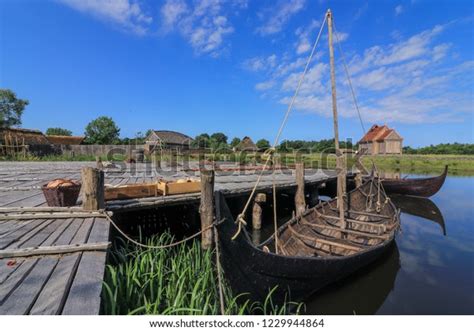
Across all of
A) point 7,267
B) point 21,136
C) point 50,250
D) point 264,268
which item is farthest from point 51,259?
point 21,136

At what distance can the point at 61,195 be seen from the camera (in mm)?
5258

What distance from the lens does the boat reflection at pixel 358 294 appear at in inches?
201

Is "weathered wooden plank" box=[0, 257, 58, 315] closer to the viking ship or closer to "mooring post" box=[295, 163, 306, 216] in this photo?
the viking ship

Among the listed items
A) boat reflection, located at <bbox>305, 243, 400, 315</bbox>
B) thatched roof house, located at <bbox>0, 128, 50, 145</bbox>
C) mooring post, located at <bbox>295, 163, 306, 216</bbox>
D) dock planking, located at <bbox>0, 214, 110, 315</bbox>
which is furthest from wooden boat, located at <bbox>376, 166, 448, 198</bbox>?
thatched roof house, located at <bbox>0, 128, 50, 145</bbox>

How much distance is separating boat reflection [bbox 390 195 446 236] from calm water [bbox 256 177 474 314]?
149cm

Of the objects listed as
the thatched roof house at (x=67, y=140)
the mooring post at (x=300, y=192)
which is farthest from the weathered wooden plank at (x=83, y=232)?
the thatched roof house at (x=67, y=140)

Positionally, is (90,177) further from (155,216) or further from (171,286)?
(155,216)

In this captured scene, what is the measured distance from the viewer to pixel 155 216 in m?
9.48

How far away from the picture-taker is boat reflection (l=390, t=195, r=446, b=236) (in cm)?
1280

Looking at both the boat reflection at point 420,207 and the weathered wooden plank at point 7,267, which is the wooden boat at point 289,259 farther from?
the boat reflection at point 420,207

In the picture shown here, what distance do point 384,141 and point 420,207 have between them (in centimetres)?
4297

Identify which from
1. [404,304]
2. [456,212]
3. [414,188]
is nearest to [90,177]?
[404,304]

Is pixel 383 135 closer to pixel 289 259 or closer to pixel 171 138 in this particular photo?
pixel 171 138
